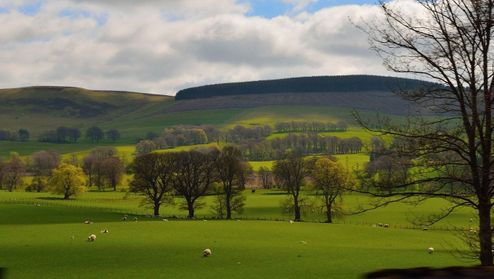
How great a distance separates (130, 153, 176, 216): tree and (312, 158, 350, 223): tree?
23.9 meters

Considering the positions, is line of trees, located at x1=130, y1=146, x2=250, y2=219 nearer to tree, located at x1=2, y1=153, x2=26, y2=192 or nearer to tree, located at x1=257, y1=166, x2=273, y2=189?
tree, located at x1=257, y1=166, x2=273, y2=189

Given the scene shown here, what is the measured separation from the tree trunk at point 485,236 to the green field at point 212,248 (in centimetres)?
446

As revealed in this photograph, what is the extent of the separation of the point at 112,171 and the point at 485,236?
483 feet

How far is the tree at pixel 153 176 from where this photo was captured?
295 feet

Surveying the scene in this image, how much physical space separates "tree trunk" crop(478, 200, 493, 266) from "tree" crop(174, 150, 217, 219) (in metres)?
72.2

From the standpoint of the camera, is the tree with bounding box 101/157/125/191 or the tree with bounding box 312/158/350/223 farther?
the tree with bounding box 101/157/125/191

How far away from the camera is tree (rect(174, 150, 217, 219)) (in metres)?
90.1

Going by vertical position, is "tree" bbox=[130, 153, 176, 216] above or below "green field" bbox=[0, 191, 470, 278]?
above

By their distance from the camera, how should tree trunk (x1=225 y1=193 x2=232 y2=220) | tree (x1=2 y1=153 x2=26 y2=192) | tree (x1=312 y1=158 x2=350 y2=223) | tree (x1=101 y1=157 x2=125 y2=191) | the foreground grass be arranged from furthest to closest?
tree (x1=2 y1=153 x2=26 y2=192)
tree (x1=101 y1=157 x2=125 y2=191)
tree trunk (x1=225 y1=193 x2=232 y2=220)
tree (x1=312 y1=158 x2=350 y2=223)
the foreground grass

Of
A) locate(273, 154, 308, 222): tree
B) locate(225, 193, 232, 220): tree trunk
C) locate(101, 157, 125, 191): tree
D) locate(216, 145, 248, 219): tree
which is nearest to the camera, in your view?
locate(225, 193, 232, 220): tree trunk

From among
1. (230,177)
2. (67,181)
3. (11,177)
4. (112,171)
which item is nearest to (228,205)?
(230,177)

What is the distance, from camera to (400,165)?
1909 cm

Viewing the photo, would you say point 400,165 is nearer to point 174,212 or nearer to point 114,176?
point 174,212

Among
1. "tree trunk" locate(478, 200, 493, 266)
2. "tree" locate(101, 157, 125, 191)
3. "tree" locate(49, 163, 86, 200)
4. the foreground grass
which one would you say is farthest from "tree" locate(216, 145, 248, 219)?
"tree trunk" locate(478, 200, 493, 266)
